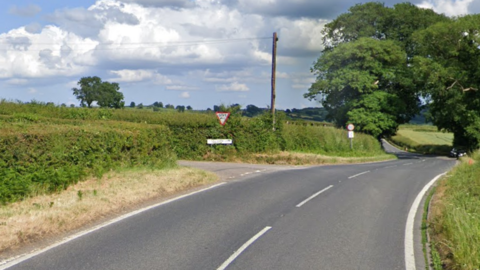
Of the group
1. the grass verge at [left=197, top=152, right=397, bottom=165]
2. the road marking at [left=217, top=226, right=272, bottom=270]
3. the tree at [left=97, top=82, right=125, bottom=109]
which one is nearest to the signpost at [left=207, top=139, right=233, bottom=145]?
the grass verge at [left=197, top=152, right=397, bottom=165]

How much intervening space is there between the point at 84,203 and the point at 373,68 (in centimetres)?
4658

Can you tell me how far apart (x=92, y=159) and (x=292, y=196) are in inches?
233

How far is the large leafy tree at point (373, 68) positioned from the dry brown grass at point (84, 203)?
38.7 meters

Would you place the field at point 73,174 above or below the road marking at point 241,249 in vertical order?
above

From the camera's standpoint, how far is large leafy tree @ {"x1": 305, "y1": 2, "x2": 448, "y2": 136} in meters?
51.6

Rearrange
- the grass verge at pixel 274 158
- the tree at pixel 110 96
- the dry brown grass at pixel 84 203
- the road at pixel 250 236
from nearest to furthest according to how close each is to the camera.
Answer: the road at pixel 250 236
the dry brown grass at pixel 84 203
the grass verge at pixel 274 158
the tree at pixel 110 96

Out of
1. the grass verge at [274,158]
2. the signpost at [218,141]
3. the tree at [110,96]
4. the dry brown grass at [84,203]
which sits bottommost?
the grass verge at [274,158]

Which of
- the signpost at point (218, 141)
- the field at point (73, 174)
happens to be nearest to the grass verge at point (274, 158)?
the signpost at point (218, 141)

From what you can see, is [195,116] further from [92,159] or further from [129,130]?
[92,159]

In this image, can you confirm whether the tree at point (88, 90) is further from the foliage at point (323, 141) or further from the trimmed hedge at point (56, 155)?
the trimmed hedge at point (56, 155)

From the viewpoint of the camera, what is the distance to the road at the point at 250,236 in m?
7.17

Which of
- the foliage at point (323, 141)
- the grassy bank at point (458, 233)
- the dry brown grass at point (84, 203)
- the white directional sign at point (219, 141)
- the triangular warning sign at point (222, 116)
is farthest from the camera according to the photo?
the foliage at point (323, 141)

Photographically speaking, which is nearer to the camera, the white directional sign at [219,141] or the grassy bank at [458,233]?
the grassy bank at [458,233]

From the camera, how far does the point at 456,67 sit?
46.9 meters
